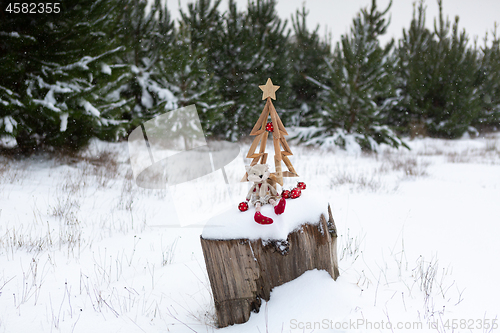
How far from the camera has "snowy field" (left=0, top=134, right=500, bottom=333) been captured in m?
1.75

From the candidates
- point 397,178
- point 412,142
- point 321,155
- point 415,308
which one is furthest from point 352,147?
point 415,308

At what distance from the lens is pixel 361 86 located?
346 inches

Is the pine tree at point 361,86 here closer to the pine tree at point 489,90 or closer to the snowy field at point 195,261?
the snowy field at point 195,261

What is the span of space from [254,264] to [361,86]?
8410 millimetres

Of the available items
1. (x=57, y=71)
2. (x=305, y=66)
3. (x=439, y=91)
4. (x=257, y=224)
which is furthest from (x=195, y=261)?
(x=439, y=91)

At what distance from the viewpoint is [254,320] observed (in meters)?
1.77

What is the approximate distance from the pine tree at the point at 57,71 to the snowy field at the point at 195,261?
947 millimetres

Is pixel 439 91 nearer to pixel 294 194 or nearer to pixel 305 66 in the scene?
pixel 305 66

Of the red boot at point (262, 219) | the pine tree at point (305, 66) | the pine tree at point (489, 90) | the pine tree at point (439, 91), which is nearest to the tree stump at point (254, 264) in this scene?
the red boot at point (262, 219)

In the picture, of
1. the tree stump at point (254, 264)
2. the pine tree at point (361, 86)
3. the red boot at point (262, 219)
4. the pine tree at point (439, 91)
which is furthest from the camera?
the pine tree at point (439, 91)

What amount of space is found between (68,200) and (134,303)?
2.43 meters

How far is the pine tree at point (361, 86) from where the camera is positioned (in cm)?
848

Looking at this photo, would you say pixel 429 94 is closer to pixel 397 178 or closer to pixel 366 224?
pixel 397 178

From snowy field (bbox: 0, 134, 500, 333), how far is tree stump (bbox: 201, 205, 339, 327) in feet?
0.23
